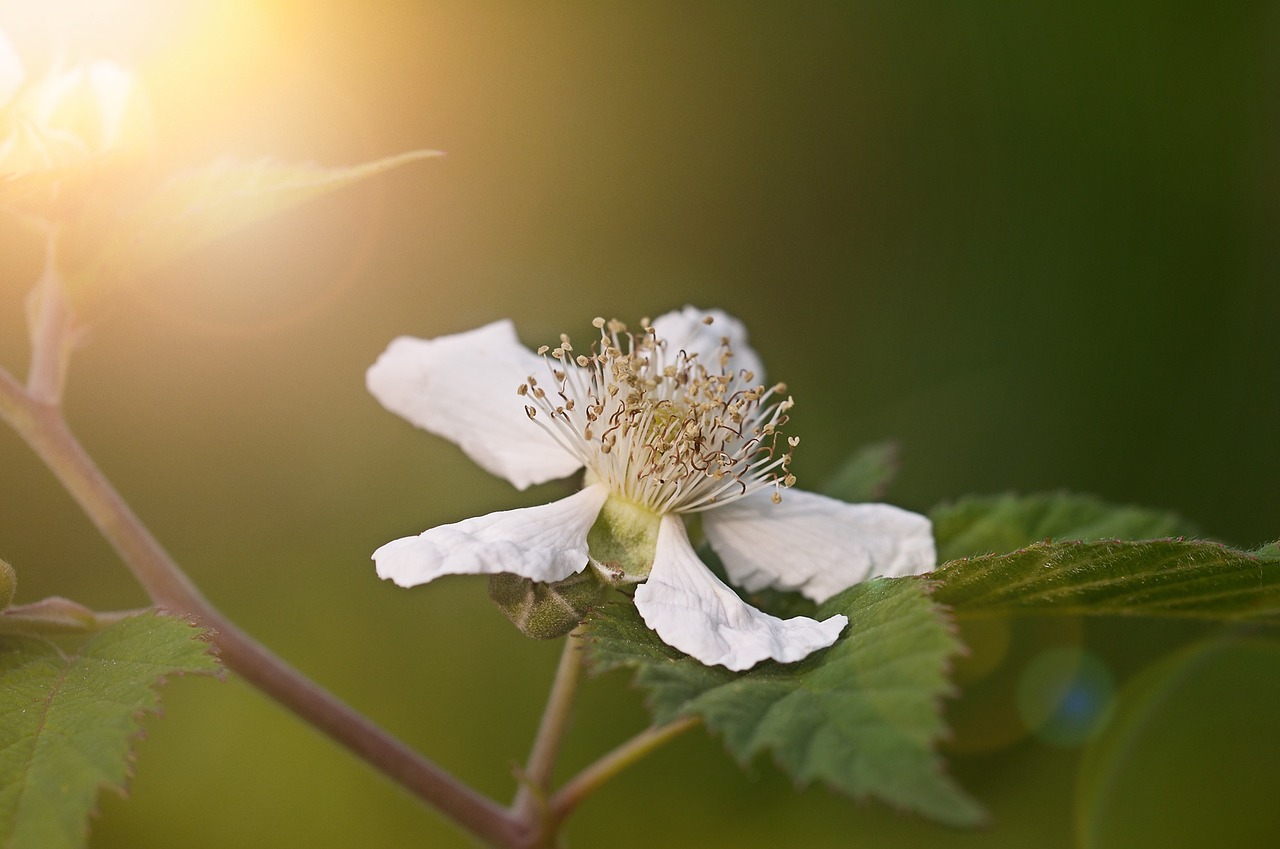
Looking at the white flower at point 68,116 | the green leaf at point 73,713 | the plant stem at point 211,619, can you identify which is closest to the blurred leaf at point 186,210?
the white flower at point 68,116

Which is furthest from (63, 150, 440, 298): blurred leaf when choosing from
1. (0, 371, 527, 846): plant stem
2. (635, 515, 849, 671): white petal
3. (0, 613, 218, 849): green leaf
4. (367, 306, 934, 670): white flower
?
(635, 515, 849, 671): white petal

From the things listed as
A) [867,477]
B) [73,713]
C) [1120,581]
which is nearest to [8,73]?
[73,713]

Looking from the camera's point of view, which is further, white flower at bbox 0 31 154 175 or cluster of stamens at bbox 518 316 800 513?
cluster of stamens at bbox 518 316 800 513

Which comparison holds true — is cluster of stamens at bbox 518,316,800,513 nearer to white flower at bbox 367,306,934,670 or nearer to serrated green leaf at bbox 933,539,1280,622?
white flower at bbox 367,306,934,670

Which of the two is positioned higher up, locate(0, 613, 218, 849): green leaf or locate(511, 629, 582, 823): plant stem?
locate(0, 613, 218, 849): green leaf

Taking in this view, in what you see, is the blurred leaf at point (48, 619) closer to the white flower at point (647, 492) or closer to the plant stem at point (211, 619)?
the plant stem at point (211, 619)

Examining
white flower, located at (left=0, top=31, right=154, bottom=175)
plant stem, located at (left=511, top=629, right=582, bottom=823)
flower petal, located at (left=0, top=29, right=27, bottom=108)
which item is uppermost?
flower petal, located at (left=0, top=29, right=27, bottom=108)

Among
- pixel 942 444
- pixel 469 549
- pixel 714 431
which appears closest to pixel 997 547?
A: pixel 714 431
